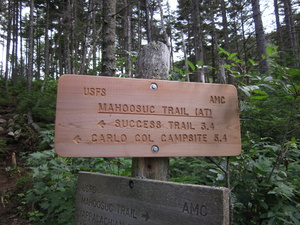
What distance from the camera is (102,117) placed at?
125cm

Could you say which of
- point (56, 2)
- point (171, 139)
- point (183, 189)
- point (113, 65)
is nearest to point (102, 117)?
point (171, 139)

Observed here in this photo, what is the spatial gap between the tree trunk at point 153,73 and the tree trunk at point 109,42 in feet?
8.77

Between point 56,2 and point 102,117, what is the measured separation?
21920 mm

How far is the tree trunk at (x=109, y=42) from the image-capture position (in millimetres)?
4284

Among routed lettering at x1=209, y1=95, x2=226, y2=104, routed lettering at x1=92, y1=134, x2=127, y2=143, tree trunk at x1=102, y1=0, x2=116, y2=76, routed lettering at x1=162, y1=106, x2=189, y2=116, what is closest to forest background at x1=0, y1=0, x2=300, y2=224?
tree trunk at x1=102, y1=0, x2=116, y2=76

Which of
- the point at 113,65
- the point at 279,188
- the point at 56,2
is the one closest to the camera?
the point at 279,188

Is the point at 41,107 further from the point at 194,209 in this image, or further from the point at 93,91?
the point at 194,209

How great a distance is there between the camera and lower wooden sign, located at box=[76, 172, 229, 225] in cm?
92

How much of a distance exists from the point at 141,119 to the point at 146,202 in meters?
0.46

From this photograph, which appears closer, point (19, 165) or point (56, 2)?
point (19, 165)

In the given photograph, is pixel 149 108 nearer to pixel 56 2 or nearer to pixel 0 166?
pixel 0 166

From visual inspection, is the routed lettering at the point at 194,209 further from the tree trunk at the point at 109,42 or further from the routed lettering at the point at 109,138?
the tree trunk at the point at 109,42

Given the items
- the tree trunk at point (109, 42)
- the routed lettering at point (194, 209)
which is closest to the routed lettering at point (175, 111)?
the routed lettering at point (194, 209)

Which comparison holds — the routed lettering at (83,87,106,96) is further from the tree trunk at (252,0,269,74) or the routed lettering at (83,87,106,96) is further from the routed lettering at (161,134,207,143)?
the tree trunk at (252,0,269,74)
